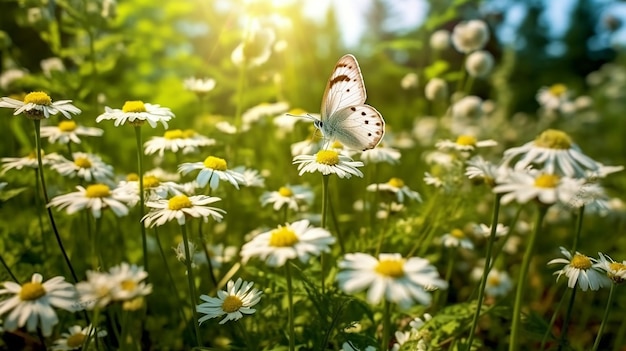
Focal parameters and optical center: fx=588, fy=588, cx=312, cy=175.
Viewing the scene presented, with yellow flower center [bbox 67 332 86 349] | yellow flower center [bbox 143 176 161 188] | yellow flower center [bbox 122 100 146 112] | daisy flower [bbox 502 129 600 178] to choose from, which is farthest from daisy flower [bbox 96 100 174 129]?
daisy flower [bbox 502 129 600 178]

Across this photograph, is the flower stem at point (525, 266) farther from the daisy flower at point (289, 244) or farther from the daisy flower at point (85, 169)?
the daisy flower at point (85, 169)

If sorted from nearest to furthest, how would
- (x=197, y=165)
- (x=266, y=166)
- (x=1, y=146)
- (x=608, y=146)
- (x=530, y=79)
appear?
(x=197, y=165), (x=266, y=166), (x=1, y=146), (x=608, y=146), (x=530, y=79)

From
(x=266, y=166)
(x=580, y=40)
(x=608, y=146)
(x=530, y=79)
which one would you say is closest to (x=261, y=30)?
(x=266, y=166)

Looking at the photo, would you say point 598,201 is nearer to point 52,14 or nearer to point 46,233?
point 46,233

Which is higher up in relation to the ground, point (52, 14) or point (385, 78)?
point (385, 78)

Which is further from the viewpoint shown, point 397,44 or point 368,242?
point 397,44

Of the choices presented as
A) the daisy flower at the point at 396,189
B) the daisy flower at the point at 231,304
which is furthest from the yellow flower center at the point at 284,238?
the daisy flower at the point at 396,189

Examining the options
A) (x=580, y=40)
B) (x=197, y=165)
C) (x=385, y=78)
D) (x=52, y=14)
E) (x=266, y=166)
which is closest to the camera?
(x=197, y=165)
